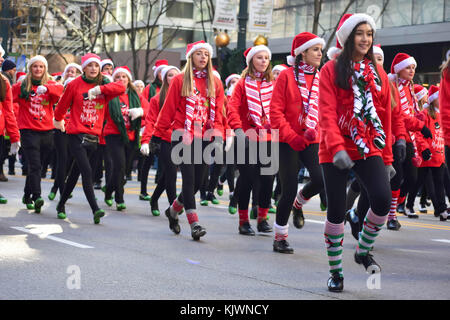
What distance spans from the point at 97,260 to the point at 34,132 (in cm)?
515

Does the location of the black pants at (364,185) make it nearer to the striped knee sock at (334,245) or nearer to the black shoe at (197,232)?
the striped knee sock at (334,245)

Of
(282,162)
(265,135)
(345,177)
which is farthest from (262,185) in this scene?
(345,177)

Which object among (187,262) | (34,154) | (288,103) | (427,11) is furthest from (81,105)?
(427,11)

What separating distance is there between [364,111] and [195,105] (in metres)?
3.23

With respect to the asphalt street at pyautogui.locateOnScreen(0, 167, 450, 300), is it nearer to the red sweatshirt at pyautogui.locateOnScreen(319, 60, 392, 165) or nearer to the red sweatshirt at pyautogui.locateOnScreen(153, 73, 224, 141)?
the red sweatshirt at pyautogui.locateOnScreen(319, 60, 392, 165)

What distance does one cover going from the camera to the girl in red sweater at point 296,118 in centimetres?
812

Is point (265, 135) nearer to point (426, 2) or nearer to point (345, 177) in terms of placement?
point (345, 177)

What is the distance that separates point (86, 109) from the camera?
34.7 ft

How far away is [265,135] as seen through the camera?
9.70m

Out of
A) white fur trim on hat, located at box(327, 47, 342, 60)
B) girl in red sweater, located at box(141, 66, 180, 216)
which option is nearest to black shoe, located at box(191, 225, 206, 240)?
girl in red sweater, located at box(141, 66, 180, 216)

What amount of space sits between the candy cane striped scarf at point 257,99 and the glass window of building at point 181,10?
35870 millimetres

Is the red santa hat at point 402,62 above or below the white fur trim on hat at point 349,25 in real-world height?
below

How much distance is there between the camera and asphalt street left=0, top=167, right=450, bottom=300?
19.9 feet

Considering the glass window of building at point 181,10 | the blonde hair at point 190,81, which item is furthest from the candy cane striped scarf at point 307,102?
the glass window of building at point 181,10
